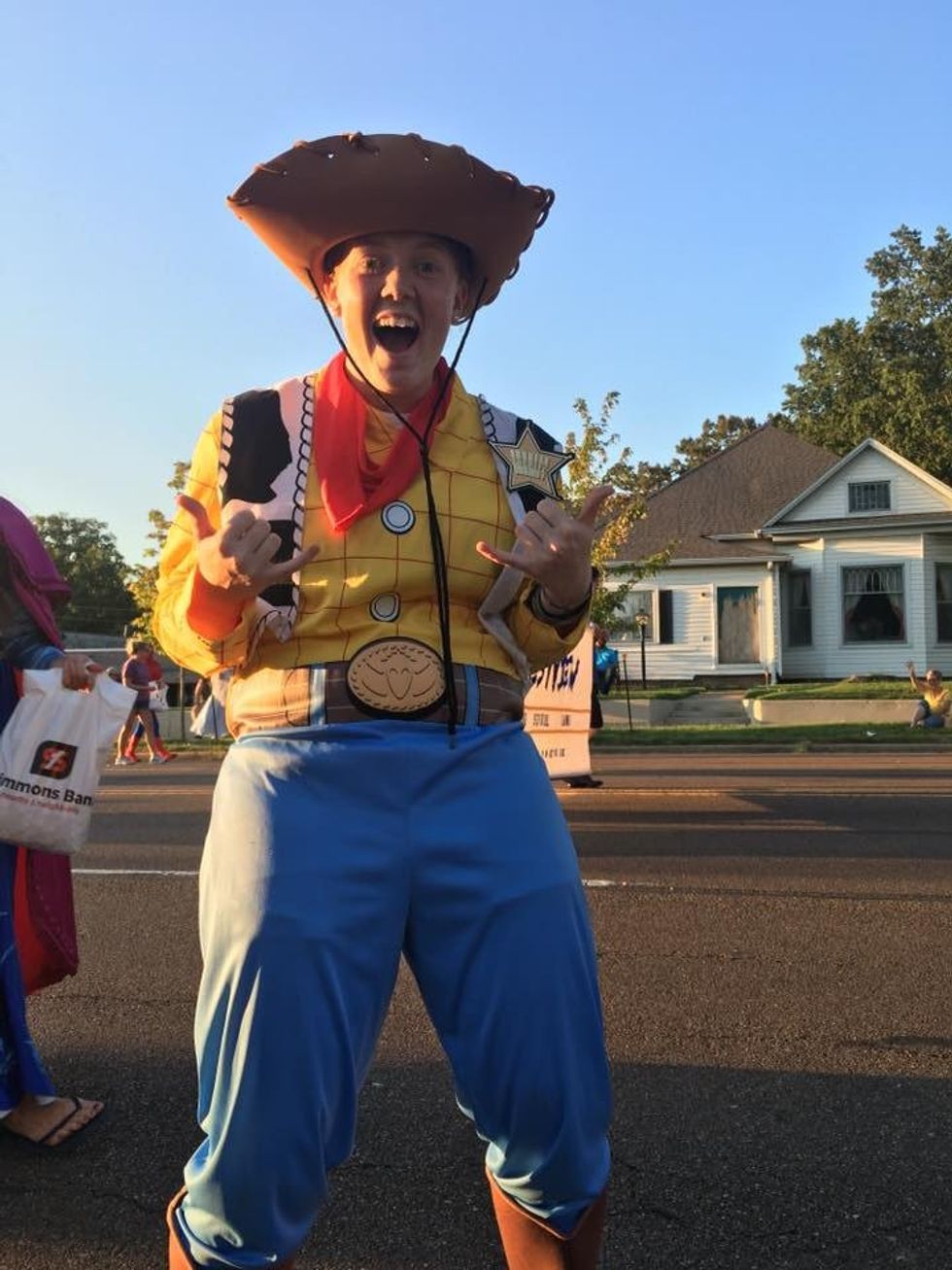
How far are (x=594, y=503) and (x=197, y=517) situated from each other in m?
0.65

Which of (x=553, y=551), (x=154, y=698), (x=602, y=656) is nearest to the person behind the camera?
(x=553, y=551)

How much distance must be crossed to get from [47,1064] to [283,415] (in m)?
2.82

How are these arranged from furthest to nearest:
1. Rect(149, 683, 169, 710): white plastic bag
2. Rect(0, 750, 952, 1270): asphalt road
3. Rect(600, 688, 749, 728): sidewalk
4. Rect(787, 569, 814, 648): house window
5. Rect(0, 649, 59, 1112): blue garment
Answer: Rect(787, 569, 814, 648): house window
Rect(600, 688, 749, 728): sidewalk
Rect(149, 683, 169, 710): white plastic bag
Rect(0, 649, 59, 1112): blue garment
Rect(0, 750, 952, 1270): asphalt road

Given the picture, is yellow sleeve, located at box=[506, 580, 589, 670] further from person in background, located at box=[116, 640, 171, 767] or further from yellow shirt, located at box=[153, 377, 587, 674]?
person in background, located at box=[116, 640, 171, 767]

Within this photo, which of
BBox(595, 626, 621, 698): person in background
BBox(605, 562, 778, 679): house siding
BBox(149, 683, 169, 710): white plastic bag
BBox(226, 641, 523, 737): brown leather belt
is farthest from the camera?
BBox(605, 562, 778, 679): house siding

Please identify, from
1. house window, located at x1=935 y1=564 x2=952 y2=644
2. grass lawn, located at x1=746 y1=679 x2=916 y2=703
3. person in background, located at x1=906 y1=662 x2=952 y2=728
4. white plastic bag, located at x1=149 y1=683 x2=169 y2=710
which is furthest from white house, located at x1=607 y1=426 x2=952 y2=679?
white plastic bag, located at x1=149 y1=683 x2=169 y2=710

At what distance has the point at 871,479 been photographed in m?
26.4

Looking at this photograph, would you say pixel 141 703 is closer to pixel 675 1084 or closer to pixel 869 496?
pixel 675 1084

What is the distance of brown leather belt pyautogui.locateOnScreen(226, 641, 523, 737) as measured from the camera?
181 cm

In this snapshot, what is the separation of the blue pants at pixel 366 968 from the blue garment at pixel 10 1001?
1645 mm

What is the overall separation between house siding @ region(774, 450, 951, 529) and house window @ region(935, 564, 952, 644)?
144 cm

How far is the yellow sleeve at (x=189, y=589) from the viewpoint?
Answer: 1892 mm

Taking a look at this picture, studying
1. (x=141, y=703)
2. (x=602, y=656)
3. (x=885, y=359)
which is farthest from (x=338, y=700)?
(x=885, y=359)

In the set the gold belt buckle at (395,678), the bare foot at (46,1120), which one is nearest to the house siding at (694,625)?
the bare foot at (46,1120)
